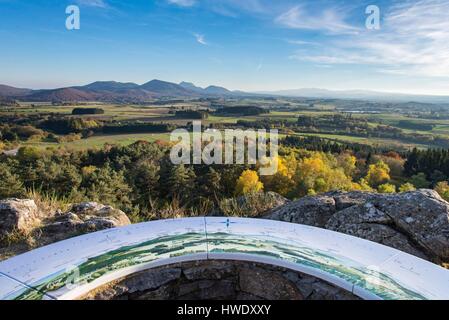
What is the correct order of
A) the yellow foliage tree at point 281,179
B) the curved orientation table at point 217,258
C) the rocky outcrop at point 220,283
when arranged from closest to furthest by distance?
the curved orientation table at point 217,258, the rocky outcrop at point 220,283, the yellow foliage tree at point 281,179

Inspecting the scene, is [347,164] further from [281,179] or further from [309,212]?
[309,212]

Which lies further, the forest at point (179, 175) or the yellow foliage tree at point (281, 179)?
the yellow foliage tree at point (281, 179)

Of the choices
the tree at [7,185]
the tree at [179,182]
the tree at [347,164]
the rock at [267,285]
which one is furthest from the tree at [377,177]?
the rock at [267,285]

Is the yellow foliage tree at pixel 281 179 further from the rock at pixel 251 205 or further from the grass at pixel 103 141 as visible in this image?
the rock at pixel 251 205

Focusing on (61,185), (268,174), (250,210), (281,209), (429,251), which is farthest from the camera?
(268,174)
